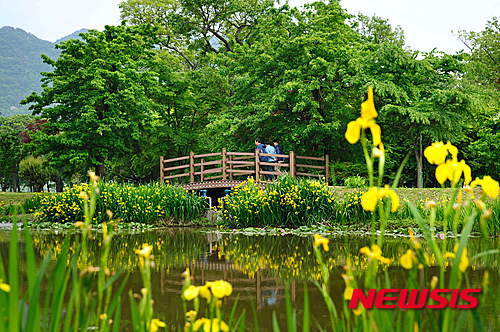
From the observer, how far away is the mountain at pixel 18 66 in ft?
382

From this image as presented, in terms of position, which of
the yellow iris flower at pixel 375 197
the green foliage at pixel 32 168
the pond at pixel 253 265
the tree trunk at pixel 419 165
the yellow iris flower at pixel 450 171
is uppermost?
the green foliage at pixel 32 168

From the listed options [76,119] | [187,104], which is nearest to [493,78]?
[187,104]

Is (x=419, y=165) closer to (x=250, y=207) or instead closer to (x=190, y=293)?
(x=250, y=207)

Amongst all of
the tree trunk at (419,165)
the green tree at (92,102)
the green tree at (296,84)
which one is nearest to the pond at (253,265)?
the green tree at (296,84)

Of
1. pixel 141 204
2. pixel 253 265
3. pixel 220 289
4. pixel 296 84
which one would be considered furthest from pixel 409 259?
pixel 296 84

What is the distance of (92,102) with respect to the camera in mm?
18375

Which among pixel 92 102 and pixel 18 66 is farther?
pixel 18 66

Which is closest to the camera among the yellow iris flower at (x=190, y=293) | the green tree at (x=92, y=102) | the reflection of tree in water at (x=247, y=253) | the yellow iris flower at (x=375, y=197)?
the yellow iris flower at (x=375, y=197)

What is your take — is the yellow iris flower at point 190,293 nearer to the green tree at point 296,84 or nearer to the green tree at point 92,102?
the green tree at point 296,84

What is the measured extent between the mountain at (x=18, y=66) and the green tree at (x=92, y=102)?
3092 inches

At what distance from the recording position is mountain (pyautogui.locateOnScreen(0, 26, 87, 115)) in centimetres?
11650

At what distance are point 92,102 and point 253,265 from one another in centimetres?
1399

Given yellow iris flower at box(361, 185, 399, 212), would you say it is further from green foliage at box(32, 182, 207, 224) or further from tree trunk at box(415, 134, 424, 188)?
tree trunk at box(415, 134, 424, 188)

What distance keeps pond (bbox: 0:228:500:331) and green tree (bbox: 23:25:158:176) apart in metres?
9.24
